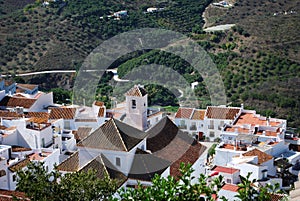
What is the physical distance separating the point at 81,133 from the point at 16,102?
5.15 metres

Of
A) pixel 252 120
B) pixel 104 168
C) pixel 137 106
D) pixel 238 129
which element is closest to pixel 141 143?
pixel 104 168

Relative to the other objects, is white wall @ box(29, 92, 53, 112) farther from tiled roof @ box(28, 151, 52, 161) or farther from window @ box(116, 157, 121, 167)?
window @ box(116, 157, 121, 167)

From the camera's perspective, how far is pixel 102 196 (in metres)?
12.9

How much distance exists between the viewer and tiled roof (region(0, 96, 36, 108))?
27562mm

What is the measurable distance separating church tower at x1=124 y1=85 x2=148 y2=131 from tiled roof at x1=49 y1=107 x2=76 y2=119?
755 cm

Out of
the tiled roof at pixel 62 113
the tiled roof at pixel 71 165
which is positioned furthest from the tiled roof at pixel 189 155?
the tiled roof at pixel 62 113

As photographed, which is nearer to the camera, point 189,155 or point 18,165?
point 18,165

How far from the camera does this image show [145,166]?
54.1ft

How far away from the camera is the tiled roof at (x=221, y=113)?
2725 centimetres

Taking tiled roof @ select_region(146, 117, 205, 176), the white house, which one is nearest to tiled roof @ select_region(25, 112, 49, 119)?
the white house

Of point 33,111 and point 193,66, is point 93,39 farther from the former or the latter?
Answer: point 33,111

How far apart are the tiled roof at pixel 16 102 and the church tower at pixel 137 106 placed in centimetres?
986

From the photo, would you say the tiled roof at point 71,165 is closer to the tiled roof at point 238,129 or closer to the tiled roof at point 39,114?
the tiled roof at point 39,114

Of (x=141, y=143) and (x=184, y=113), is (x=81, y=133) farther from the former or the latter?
(x=141, y=143)
